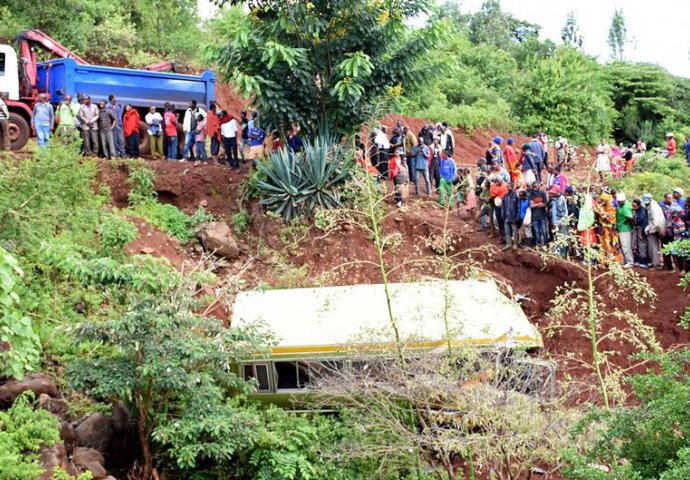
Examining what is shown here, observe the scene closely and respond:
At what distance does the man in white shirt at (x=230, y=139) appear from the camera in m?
18.9

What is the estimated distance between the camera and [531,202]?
16.5 meters

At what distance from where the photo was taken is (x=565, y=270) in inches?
662

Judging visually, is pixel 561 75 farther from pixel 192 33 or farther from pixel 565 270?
pixel 565 270

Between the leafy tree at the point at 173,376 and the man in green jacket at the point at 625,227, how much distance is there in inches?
332

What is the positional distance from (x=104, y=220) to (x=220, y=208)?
399 cm

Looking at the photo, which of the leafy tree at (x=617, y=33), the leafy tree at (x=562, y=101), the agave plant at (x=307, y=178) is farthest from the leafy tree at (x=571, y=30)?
the agave plant at (x=307, y=178)

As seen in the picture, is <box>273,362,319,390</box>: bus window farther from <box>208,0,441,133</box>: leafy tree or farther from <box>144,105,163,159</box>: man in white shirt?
<box>144,105,163,159</box>: man in white shirt

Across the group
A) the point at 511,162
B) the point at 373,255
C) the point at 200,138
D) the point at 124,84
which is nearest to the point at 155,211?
the point at 200,138

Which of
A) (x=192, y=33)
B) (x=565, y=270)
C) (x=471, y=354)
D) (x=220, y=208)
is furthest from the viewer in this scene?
(x=192, y=33)

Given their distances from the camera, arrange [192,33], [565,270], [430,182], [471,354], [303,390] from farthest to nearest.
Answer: [192,33] → [430,182] → [565,270] → [303,390] → [471,354]

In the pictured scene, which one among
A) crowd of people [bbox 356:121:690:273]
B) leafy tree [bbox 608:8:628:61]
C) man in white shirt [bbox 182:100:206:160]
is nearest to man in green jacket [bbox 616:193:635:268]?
crowd of people [bbox 356:121:690:273]

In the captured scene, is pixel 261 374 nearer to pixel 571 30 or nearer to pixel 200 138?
pixel 200 138

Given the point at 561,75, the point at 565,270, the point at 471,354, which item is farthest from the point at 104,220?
the point at 561,75

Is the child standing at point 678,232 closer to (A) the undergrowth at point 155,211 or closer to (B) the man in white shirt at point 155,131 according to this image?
(A) the undergrowth at point 155,211
